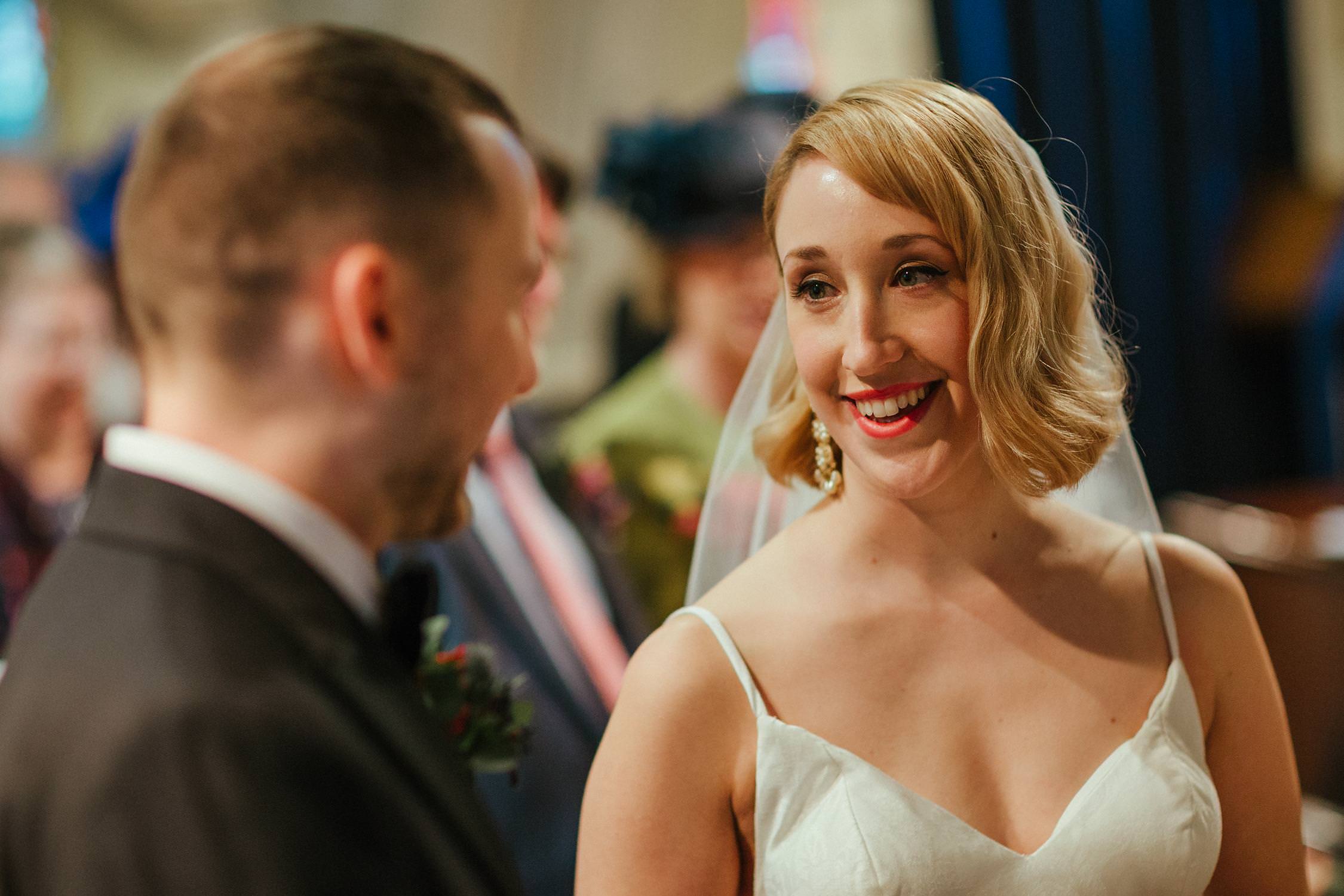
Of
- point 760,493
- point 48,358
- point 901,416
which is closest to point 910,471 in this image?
point 901,416

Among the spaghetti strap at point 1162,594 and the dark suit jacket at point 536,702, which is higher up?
the spaghetti strap at point 1162,594

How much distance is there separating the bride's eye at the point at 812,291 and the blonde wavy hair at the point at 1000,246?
9cm

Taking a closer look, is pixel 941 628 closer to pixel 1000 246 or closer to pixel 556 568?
pixel 1000 246

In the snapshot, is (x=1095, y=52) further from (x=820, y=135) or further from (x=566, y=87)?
(x=566, y=87)

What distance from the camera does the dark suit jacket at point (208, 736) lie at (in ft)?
2.78

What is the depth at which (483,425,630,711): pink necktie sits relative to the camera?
2131mm

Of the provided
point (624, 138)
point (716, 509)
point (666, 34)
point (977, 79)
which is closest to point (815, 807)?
point (716, 509)

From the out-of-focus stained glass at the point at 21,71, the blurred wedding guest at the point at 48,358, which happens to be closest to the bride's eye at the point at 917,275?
the blurred wedding guest at the point at 48,358

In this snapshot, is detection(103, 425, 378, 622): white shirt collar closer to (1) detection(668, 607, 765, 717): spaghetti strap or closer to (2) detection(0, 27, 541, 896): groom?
(2) detection(0, 27, 541, 896): groom

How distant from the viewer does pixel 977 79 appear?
1524mm

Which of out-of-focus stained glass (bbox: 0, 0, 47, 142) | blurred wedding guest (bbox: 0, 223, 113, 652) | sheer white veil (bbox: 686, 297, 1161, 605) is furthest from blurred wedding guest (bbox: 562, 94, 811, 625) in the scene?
out-of-focus stained glass (bbox: 0, 0, 47, 142)

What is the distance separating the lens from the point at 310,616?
99 centimetres

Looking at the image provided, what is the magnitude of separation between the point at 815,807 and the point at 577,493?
1331 mm

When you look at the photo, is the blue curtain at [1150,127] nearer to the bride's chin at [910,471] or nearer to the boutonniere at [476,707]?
the bride's chin at [910,471]
